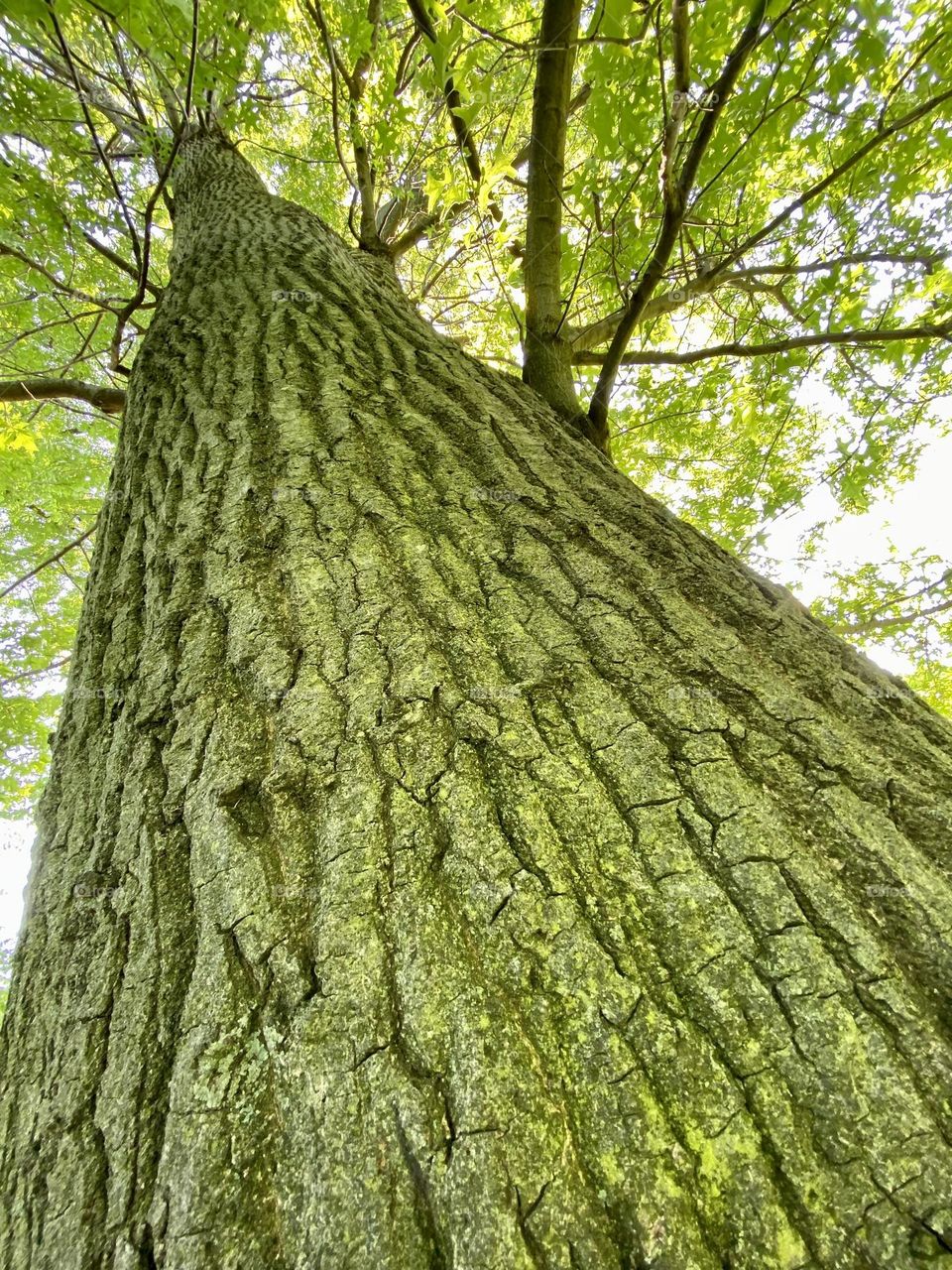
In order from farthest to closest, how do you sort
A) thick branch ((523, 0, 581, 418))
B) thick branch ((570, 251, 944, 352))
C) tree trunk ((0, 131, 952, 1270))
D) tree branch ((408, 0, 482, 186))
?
thick branch ((570, 251, 944, 352)) < thick branch ((523, 0, 581, 418)) < tree branch ((408, 0, 482, 186)) < tree trunk ((0, 131, 952, 1270))

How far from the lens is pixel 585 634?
1.22m

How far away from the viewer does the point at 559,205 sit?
2646mm

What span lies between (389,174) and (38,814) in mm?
4556

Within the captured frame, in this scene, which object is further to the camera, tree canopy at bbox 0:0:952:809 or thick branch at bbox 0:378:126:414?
thick branch at bbox 0:378:126:414

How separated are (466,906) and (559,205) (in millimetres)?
2839

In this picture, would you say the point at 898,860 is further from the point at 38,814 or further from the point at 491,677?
the point at 38,814

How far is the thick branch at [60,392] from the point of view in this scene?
3137 millimetres

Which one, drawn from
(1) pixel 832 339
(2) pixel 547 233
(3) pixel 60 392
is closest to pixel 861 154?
(1) pixel 832 339

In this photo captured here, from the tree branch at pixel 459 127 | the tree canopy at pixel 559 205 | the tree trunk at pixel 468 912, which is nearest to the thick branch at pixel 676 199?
the tree canopy at pixel 559 205

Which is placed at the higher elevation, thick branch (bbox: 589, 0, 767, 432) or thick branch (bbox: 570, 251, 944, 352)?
thick branch (bbox: 570, 251, 944, 352)

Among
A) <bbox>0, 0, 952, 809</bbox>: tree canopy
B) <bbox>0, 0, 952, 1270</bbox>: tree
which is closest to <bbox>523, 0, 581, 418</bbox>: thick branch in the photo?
<bbox>0, 0, 952, 809</bbox>: tree canopy

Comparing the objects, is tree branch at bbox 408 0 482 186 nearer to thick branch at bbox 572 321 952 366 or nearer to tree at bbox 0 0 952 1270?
thick branch at bbox 572 321 952 366

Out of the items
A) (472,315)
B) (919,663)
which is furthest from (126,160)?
(919,663)

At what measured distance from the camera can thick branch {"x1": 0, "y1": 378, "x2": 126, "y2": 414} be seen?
3.14 metres
